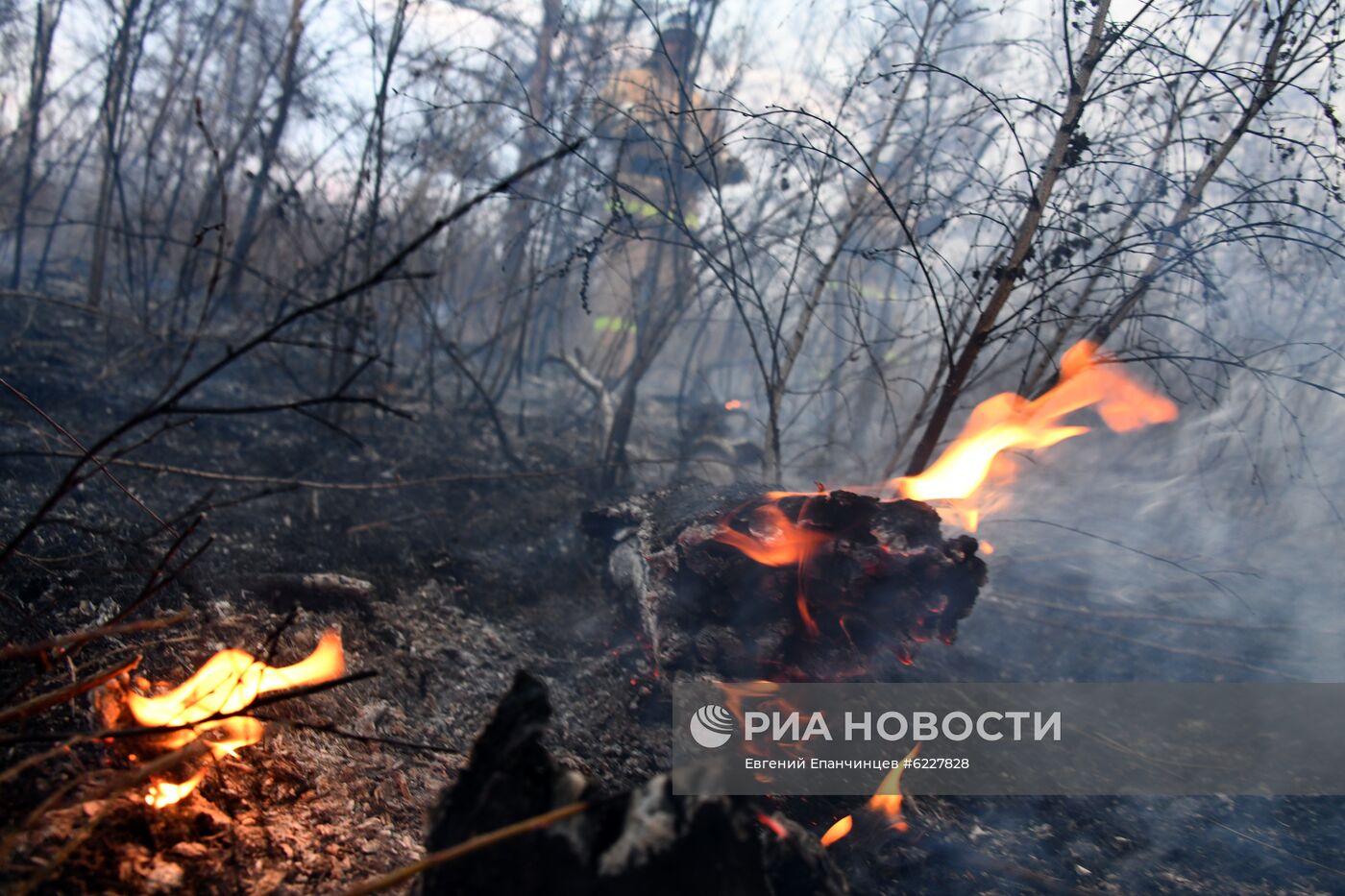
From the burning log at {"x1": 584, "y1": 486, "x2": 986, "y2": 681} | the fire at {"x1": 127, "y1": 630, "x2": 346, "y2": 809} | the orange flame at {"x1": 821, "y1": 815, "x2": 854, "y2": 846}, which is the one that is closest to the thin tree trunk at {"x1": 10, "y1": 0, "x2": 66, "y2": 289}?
the fire at {"x1": 127, "y1": 630, "x2": 346, "y2": 809}

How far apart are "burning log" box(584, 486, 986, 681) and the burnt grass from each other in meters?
0.46

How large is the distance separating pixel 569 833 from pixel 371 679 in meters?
1.95

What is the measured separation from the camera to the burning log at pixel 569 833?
155 cm

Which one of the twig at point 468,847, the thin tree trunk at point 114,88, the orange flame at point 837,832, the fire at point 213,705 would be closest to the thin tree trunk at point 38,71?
the thin tree trunk at point 114,88

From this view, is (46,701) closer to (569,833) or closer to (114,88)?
(569,833)

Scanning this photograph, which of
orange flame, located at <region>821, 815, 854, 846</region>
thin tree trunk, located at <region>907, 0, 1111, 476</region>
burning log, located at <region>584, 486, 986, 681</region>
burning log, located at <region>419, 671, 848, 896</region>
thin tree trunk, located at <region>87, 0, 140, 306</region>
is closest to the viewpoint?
burning log, located at <region>419, 671, 848, 896</region>

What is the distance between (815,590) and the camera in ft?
11.2

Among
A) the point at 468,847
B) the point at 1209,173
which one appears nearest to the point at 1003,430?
the point at 1209,173

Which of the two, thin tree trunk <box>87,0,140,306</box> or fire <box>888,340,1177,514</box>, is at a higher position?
thin tree trunk <box>87,0,140,306</box>

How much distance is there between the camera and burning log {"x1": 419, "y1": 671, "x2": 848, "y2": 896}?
1.55 meters

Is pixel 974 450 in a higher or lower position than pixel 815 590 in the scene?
higher

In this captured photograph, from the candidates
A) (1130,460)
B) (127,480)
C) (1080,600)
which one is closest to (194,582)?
(127,480)

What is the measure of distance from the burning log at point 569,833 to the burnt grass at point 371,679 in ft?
0.76

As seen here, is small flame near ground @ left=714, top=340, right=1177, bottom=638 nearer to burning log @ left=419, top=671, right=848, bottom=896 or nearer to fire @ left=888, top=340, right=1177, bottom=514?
fire @ left=888, top=340, right=1177, bottom=514
